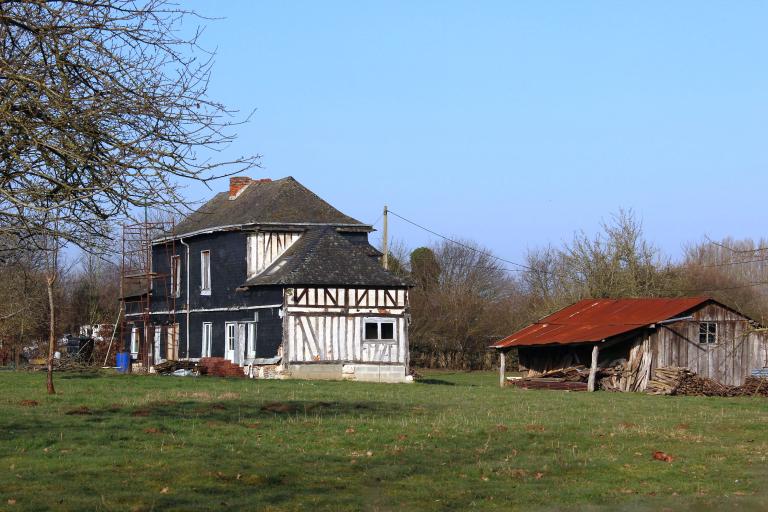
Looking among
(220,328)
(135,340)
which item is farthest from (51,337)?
(135,340)

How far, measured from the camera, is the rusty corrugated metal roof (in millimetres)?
38719

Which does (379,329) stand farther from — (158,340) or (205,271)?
(158,340)

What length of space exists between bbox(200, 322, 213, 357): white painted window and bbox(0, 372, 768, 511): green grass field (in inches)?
876

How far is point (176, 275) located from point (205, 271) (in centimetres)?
315

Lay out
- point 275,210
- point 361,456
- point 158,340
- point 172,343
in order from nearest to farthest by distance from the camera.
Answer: point 361,456
point 275,210
point 172,343
point 158,340

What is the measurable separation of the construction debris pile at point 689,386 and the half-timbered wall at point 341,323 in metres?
11.3

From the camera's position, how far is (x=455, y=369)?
224ft

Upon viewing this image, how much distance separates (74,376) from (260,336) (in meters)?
9.46

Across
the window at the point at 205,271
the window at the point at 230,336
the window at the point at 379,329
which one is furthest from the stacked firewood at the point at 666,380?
the window at the point at 205,271

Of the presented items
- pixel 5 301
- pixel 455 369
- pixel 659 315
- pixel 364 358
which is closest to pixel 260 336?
pixel 364 358

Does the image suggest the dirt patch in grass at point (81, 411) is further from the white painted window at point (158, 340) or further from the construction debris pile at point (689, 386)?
the white painted window at point (158, 340)

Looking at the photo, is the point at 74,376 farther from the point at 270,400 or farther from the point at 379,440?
the point at 379,440

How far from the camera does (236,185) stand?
177 feet

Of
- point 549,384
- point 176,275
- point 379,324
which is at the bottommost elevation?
point 549,384
